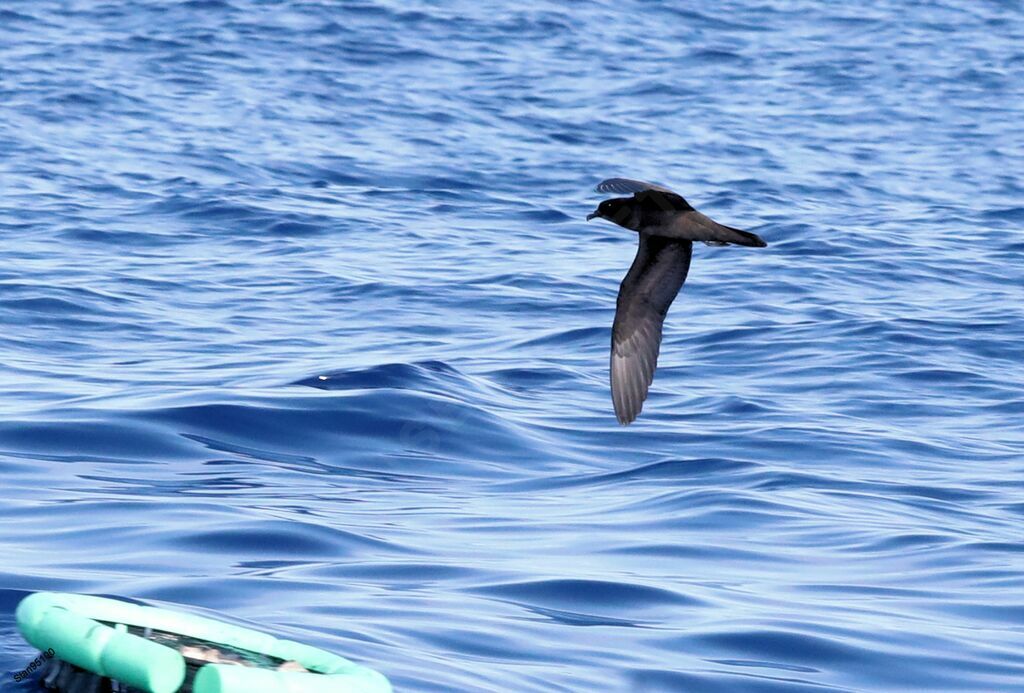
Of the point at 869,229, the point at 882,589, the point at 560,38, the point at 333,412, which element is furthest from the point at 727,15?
the point at 882,589

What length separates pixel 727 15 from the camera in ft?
90.1

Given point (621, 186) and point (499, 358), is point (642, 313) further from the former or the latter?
point (499, 358)

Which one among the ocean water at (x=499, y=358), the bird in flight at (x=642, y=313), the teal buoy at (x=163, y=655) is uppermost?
the bird in flight at (x=642, y=313)

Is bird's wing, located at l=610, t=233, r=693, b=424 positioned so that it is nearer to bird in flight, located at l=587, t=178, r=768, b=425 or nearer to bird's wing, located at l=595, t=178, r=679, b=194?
bird in flight, located at l=587, t=178, r=768, b=425

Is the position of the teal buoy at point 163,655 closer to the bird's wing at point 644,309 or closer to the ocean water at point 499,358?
the ocean water at point 499,358

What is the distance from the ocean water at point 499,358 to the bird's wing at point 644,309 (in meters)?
0.85

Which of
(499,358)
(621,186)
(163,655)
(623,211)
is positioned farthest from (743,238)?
(499,358)

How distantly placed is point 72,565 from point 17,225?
A: 8066 mm

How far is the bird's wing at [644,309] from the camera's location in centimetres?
789

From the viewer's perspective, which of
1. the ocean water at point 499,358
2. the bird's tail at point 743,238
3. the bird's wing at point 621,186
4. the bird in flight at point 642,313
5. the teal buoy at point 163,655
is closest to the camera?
the teal buoy at point 163,655

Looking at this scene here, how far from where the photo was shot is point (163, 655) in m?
4.96

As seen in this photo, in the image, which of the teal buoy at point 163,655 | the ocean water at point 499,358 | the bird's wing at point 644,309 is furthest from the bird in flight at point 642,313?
the teal buoy at point 163,655

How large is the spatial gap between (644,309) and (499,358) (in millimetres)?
3831

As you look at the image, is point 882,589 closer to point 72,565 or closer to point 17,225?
point 72,565
